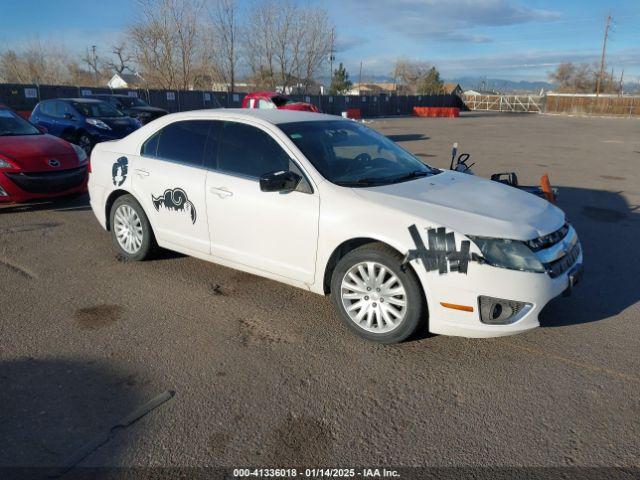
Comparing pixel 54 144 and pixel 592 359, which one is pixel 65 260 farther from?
pixel 592 359

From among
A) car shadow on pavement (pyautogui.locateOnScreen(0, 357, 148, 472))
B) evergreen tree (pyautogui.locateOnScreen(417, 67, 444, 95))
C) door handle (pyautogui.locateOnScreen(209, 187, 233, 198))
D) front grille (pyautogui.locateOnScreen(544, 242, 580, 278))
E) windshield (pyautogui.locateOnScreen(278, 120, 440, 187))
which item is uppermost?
evergreen tree (pyautogui.locateOnScreen(417, 67, 444, 95))

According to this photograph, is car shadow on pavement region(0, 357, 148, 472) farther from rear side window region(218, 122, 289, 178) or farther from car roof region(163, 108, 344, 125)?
car roof region(163, 108, 344, 125)

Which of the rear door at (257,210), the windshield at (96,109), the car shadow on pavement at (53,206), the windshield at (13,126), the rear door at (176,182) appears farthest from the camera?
the windshield at (96,109)

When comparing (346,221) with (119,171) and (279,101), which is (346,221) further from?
(279,101)

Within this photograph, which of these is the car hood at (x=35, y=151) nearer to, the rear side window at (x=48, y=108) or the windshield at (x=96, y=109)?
the windshield at (x=96, y=109)

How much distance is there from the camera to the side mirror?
3.93m

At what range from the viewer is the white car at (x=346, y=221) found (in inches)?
135

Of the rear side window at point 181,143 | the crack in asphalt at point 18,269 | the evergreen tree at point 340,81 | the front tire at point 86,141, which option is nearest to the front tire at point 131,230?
the rear side window at point 181,143

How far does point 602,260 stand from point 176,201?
4.63 meters

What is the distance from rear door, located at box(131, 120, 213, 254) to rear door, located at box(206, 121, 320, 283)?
0.16m

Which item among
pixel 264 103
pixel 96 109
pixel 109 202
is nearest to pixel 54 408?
pixel 109 202

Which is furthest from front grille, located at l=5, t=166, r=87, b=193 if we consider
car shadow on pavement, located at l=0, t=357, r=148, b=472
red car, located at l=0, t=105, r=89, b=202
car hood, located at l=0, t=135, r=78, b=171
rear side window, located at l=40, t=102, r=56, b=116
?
rear side window, located at l=40, t=102, r=56, b=116

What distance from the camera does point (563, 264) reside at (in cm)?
372

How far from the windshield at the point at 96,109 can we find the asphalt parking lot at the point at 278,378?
30.8 ft
